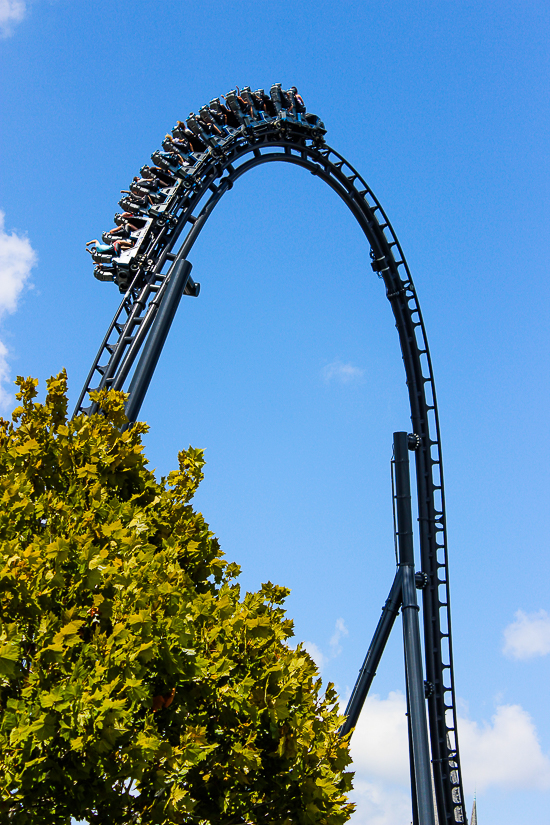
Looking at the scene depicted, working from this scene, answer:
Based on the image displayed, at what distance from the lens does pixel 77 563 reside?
4.66m

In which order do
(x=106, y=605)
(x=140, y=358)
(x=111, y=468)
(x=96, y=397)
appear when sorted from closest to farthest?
(x=106, y=605)
(x=111, y=468)
(x=96, y=397)
(x=140, y=358)

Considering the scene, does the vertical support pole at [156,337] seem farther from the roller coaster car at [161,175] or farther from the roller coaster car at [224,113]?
A: the roller coaster car at [224,113]

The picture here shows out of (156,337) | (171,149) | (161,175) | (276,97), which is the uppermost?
(276,97)

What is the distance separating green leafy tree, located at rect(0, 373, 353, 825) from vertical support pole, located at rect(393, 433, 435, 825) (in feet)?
21.5

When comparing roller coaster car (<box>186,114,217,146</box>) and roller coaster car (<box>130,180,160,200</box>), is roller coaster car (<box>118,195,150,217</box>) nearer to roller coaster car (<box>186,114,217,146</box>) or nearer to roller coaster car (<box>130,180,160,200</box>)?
roller coaster car (<box>130,180,160,200</box>)

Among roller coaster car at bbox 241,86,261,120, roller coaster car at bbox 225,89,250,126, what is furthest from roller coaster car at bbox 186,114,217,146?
roller coaster car at bbox 241,86,261,120

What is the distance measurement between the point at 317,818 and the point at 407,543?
27.3 feet

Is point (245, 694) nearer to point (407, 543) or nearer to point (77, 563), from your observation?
point (77, 563)

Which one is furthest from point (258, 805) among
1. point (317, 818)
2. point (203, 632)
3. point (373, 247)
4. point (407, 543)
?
point (373, 247)

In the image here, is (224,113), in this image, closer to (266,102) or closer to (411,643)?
(266,102)

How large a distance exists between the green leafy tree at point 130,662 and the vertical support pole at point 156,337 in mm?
2090

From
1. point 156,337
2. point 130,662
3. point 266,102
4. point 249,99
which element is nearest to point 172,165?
point 249,99

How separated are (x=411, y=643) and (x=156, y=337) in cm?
704

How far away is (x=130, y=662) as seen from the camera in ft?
13.6
